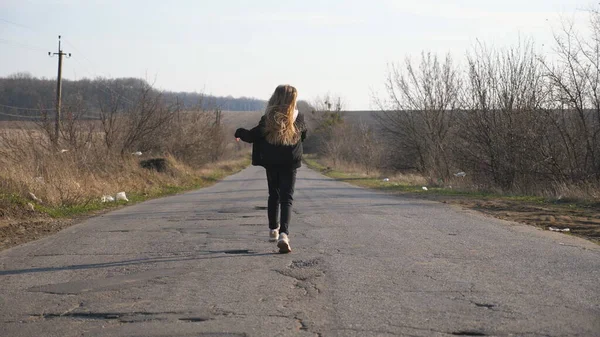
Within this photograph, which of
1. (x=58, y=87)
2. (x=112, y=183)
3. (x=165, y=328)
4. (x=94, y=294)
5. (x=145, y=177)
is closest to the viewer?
(x=165, y=328)

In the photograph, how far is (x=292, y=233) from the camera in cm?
969

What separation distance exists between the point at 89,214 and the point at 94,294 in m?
9.44

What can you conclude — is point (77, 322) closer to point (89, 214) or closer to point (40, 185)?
point (89, 214)

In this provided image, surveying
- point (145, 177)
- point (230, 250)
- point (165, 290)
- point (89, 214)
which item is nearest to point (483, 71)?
point (145, 177)

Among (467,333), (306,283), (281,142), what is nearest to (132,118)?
(281,142)

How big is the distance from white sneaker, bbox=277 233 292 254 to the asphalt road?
0.36 feet

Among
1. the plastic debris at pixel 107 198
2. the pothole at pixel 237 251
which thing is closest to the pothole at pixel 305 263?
the pothole at pixel 237 251

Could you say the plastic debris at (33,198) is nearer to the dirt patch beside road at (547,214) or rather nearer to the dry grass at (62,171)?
the dry grass at (62,171)

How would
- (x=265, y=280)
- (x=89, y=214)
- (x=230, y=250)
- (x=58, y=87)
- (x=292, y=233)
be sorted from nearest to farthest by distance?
(x=265, y=280), (x=230, y=250), (x=292, y=233), (x=89, y=214), (x=58, y=87)

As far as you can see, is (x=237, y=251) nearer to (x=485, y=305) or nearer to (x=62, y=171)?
(x=485, y=305)

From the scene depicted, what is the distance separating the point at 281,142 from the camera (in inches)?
305

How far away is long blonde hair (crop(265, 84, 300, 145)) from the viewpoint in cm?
768

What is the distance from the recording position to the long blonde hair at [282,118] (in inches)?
302

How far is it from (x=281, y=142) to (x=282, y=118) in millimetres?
279
